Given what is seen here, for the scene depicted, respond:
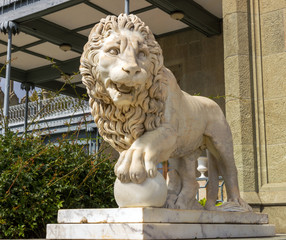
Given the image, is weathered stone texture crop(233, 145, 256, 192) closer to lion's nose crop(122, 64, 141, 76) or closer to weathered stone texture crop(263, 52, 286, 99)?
weathered stone texture crop(263, 52, 286, 99)

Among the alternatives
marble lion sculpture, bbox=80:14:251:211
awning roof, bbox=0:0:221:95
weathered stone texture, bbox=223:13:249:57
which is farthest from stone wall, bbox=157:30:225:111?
marble lion sculpture, bbox=80:14:251:211

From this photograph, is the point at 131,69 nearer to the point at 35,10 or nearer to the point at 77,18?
the point at 35,10

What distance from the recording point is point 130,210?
249cm

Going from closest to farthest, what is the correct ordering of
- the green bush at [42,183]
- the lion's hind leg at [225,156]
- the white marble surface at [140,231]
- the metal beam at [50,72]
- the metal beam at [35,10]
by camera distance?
the white marble surface at [140,231], the lion's hind leg at [225,156], the green bush at [42,183], the metal beam at [35,10], the metal beam at [50,72]

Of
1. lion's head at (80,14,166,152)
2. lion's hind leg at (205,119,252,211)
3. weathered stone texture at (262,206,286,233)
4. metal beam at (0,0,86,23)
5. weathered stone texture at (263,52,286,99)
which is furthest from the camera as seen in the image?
metal beam at (0,0,86,23)

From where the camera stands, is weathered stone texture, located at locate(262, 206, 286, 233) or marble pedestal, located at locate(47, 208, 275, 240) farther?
weathered stone texture, located at locate(262, 206, 286, 233)

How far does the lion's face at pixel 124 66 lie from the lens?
8.67 ft

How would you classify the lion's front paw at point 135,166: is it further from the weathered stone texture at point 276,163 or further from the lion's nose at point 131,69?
the weathered stone texture at point 276,163

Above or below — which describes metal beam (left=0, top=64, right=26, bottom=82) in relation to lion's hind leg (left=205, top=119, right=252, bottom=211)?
above

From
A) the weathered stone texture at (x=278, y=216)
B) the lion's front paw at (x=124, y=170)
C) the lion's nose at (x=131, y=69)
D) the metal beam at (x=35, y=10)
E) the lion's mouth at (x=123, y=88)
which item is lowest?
the weathered stone texture at (x=278, y=216)

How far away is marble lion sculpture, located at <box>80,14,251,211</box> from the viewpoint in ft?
8.77

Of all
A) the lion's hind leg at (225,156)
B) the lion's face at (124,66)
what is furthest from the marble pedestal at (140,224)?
the lion's face at (124,66)

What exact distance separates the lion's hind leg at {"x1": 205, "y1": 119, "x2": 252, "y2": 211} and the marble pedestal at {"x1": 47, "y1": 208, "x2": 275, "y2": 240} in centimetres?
36

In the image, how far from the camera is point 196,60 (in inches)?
412
